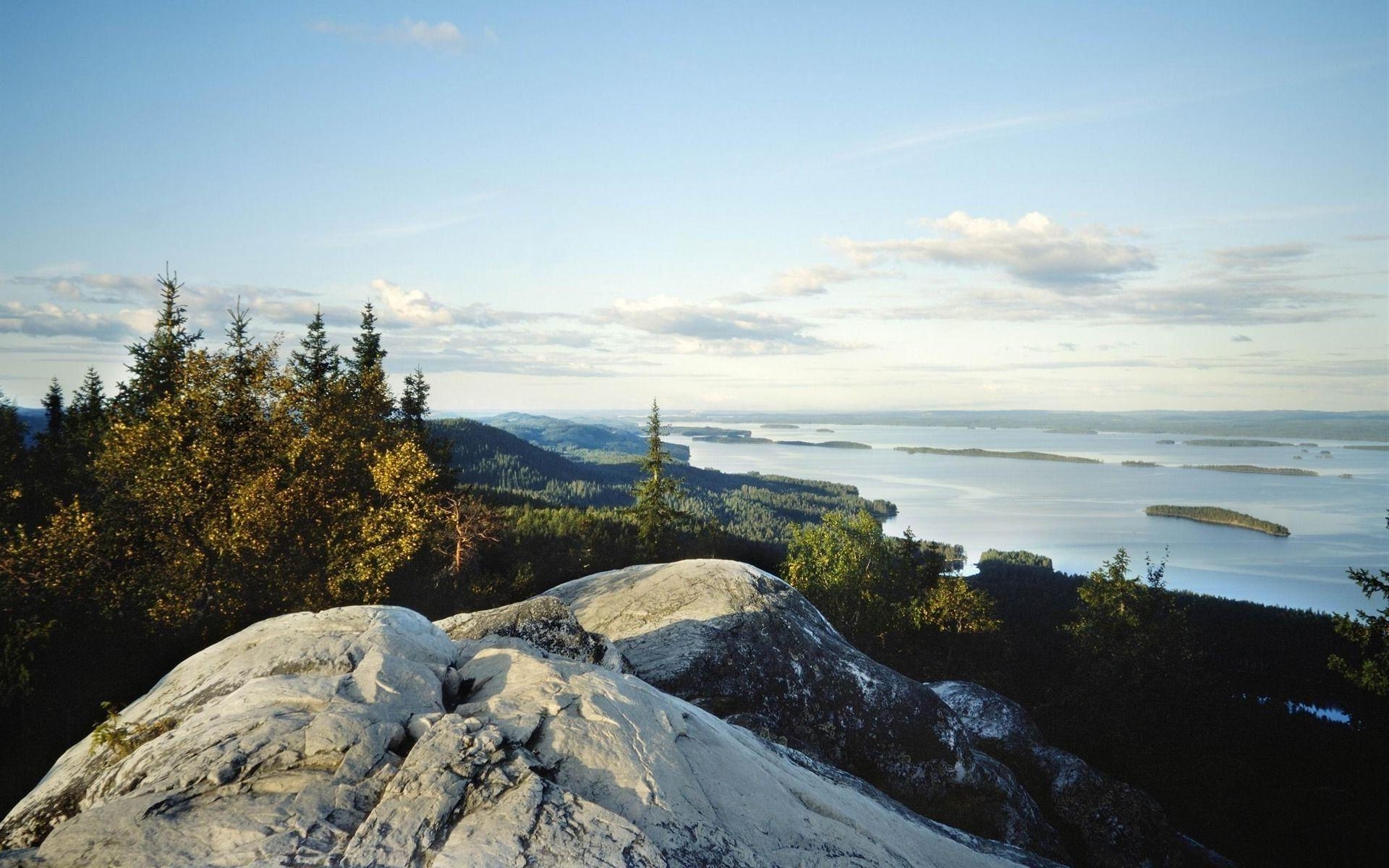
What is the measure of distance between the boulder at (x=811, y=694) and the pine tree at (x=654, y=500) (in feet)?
92.2

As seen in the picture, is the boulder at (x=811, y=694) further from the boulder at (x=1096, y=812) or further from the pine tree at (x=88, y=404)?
the pine tree at (x=88, y=404)

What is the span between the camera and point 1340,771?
134 ft

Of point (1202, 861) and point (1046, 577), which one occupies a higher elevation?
point (1202, 861)

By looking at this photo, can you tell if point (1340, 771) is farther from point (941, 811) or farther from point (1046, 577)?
point (1046, 577)

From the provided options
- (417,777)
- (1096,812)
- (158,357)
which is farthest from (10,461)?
(1096,812)

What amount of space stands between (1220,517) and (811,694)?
222310 millimetres

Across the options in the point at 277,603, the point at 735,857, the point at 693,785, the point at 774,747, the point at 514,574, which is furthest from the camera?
the point at 514,574

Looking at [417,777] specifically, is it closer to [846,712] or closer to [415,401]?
[846,712]

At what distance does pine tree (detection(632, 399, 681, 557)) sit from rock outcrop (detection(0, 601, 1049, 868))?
3838 centimetres

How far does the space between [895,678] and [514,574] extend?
77.4ft

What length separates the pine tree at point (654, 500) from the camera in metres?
50.3

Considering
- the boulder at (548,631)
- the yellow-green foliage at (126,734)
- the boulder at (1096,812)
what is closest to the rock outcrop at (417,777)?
the yellow-green foliage at (126,734)

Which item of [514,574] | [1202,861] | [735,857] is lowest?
[1202,861]

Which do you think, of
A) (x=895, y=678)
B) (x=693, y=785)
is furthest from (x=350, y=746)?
(x=895, y=678)
